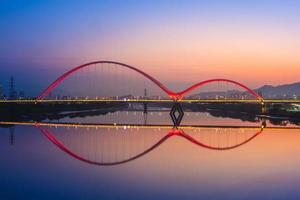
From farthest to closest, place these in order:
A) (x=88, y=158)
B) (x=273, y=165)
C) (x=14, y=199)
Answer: (x=88, y=158) < (x=273, y=165) < (x=14, y=199)

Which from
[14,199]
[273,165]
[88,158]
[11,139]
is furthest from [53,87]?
[14,199]

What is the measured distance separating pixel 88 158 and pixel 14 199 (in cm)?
996

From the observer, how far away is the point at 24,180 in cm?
1597

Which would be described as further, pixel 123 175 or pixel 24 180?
pixel 123 175

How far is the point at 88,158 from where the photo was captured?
2297cm

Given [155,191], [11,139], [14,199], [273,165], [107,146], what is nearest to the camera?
[14,199]

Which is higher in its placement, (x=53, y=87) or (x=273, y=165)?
(x=53, y=87)

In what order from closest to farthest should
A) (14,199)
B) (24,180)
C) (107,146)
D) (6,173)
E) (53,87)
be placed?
(14,199), (24,180), (6,173), (107,146), (53,87)

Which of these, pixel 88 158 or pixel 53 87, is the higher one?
pixel 53 87

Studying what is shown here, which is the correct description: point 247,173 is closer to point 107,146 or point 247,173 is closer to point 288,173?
point 288,173

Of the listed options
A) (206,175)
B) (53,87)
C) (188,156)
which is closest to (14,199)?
(206,175)

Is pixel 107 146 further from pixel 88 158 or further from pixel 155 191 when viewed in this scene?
pixel 155 191

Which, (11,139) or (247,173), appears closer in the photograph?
(247,173)

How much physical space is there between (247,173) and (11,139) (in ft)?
59.7
